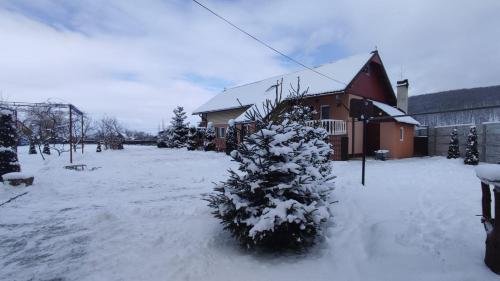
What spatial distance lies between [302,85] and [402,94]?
735 cm

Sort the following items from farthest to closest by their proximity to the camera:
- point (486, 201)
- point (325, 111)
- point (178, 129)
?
point (178, 129), point (325, 111), point (486, 201)

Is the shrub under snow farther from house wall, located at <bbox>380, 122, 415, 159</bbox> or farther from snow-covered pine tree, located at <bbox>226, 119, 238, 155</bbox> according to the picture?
snow-covered pine tree, located at <bbox>226, 119, 238, 155</bbox>

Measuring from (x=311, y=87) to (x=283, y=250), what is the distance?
46.8ft

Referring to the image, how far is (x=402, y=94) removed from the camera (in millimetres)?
19734

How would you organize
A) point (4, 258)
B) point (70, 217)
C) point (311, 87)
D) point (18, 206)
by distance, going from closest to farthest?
point (4, 258), point (70, 217), point (18, 206), point (311, 87)

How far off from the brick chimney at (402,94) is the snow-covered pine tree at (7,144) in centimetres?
2102

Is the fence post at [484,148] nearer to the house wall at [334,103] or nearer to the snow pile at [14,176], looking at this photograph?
the house wall at [334,103]

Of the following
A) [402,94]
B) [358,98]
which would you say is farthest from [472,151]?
[402,94]

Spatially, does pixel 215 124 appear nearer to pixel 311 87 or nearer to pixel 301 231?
pixel 311 87

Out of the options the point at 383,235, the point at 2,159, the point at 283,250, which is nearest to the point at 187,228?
the point at 283,250

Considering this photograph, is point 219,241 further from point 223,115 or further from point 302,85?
point 223,115

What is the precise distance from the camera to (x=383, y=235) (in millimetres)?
4238

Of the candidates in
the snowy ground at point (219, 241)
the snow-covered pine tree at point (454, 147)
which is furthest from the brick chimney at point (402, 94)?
the snowy ground at point (219, 241)

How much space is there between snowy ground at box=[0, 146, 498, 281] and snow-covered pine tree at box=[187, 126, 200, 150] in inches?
808
